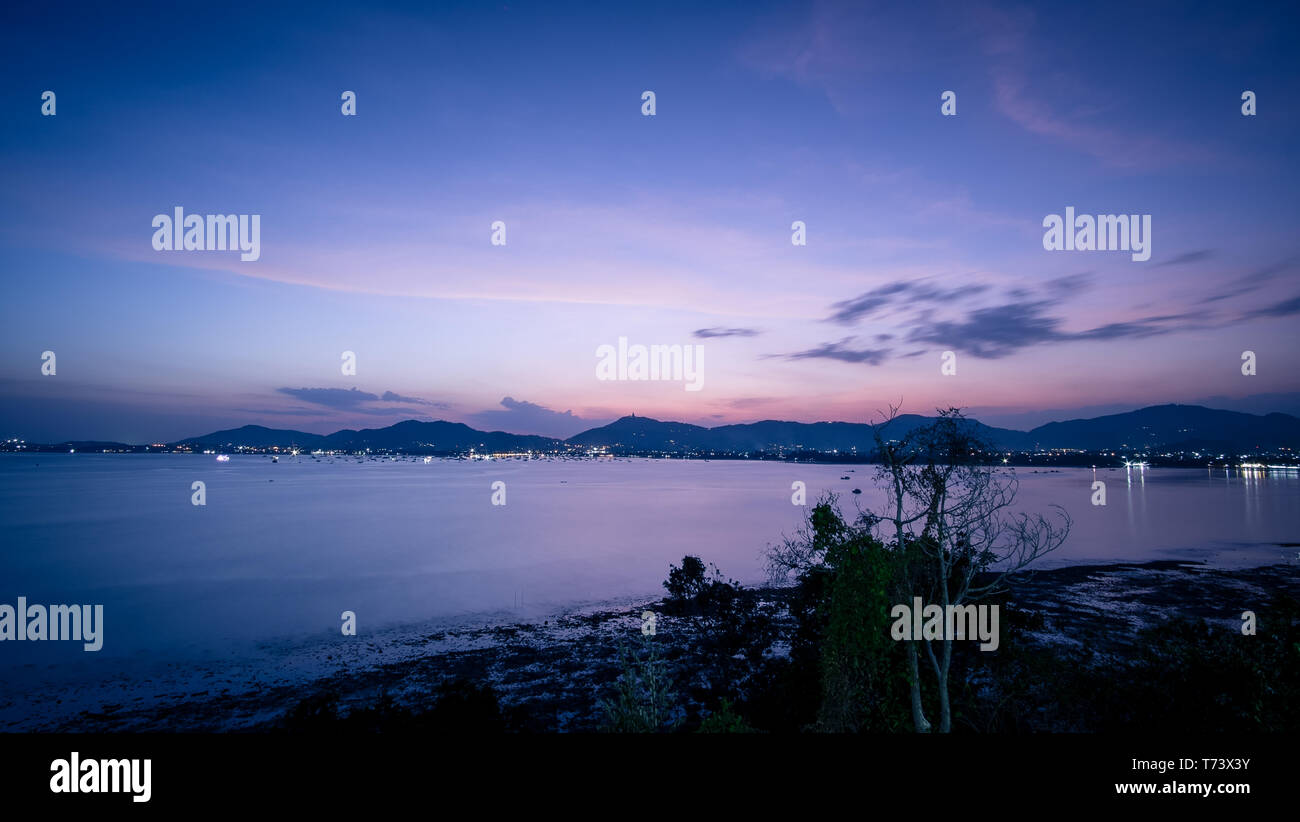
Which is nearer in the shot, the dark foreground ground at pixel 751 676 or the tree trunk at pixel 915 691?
the tree trunk at pixel 915 691

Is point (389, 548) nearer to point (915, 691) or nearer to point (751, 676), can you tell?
point (751, 676)

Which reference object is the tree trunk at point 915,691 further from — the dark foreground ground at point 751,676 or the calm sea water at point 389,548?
the calm sea water at point 389,548

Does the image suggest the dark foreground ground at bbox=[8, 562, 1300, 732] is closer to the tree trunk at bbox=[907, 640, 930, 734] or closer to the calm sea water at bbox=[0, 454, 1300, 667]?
the tree trunk at bbox=[907, 640, 930, 734]

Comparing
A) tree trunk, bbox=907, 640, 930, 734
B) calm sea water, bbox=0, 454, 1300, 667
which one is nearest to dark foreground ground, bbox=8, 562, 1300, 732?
tree trunk, bbox=907, 640, 930, 734

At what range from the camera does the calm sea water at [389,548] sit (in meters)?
27.5

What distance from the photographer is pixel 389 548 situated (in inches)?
1751

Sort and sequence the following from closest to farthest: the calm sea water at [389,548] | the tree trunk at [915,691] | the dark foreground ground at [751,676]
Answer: the tree trunk at [915,691], the dark foreground ground at [751,676], the calm sea water at [389,548]

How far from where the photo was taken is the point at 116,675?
19125mm

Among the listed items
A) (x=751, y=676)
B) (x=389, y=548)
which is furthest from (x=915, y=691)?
(x=389, y=548)

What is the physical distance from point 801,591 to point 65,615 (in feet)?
112

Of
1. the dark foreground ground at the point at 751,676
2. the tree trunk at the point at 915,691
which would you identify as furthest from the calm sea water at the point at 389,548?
the tree trunk at the point at 915,691
